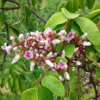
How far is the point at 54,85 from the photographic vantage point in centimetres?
40

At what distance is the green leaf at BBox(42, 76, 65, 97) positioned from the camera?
0.40 metres

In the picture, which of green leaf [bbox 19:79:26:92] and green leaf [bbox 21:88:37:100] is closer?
green leaf [bbox 21:88:37:100]

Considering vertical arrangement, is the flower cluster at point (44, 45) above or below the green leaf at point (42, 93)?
above

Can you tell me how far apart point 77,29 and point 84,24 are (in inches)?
1.9

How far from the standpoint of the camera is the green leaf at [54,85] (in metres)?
0.40

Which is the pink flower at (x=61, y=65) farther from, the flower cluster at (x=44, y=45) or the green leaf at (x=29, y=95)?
the green leaf at (x=29, y=95)

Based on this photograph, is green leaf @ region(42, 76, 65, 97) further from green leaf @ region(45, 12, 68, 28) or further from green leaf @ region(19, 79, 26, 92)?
green leaf @ region(19, 79, 26, 92)

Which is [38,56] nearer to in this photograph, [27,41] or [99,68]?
[27,41]

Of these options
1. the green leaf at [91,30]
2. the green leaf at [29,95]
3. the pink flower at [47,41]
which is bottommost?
the green leaf at [29,95]

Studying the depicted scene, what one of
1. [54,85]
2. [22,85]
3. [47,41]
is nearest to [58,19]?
[47,41]

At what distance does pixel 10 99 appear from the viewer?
1905 mm

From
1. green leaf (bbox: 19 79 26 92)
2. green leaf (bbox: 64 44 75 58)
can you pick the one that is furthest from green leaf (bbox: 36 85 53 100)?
green leaf (bbox: 19 79 26 92)

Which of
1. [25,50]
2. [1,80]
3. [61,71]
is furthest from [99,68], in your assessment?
[1,80]

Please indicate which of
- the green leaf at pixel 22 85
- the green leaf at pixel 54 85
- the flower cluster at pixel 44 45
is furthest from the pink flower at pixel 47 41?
the green leaf at pixel 22 85
